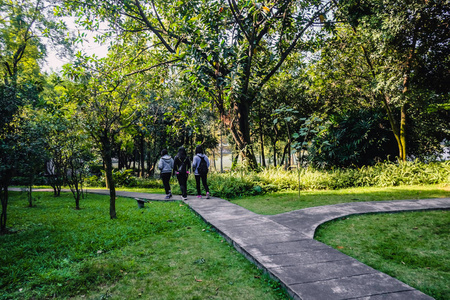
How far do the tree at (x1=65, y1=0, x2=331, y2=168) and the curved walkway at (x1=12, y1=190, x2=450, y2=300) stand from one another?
3153 mm

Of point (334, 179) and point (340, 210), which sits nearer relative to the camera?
point (340, 210)

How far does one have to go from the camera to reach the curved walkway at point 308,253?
2.47 meters

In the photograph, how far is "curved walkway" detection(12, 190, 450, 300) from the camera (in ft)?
8.11

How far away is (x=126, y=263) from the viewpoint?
11.6ft

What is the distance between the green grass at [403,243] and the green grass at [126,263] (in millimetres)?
1548

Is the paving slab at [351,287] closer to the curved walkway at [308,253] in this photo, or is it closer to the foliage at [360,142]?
the curved walkway at [308,253]

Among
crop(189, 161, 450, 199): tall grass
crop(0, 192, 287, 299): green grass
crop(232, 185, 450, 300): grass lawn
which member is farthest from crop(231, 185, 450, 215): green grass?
crop(0, 192, 287, 299): green grass

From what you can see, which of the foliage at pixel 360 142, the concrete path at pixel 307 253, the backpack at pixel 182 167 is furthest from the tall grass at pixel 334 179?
the concrete path at pixel 307 253

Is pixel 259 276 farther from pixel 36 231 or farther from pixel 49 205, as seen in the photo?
pixel 49 205

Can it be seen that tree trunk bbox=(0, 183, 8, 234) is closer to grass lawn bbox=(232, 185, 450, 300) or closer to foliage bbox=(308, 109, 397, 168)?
grass lawn bbox=(232, 185, 450, 300)

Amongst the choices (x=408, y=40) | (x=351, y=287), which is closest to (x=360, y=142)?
(x=408, y=40)

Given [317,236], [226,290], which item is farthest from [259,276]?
[317,236]

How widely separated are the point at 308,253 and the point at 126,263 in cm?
253

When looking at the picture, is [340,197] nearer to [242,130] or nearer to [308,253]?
[308,253]
